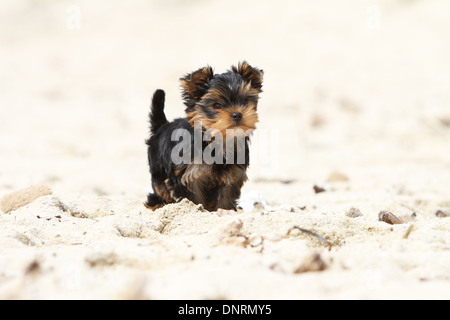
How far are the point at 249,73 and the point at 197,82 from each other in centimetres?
48

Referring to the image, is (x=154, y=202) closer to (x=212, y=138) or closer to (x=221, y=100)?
(x=212, y=138)

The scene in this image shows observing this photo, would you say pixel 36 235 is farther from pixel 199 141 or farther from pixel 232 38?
pixel 232 38

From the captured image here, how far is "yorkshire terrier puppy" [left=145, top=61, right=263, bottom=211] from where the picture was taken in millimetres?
4133

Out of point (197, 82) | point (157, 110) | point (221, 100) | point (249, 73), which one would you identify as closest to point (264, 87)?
point (157, 110)

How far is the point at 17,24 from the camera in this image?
20547mm

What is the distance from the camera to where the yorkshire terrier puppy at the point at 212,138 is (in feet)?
13.6

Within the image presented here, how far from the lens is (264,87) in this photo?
14719 mm

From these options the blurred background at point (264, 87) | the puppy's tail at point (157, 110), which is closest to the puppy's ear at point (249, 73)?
the puppy's tail at point (157, 110)

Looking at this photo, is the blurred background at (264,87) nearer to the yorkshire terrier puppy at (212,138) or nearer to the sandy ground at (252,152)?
the sandy ground at (252,152)

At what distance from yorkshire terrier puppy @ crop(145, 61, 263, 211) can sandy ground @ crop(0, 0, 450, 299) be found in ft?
1.04

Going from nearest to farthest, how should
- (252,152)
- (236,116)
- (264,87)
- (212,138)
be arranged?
(236,116), (212,138), (252,152), (264,87)

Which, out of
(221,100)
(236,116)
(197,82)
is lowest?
(236,116)

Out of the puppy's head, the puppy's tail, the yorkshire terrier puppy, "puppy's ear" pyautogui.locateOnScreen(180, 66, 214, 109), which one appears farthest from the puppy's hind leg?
"puppy's ear" pyautogui.locateOnScreen(180, 66, 214, 109)
